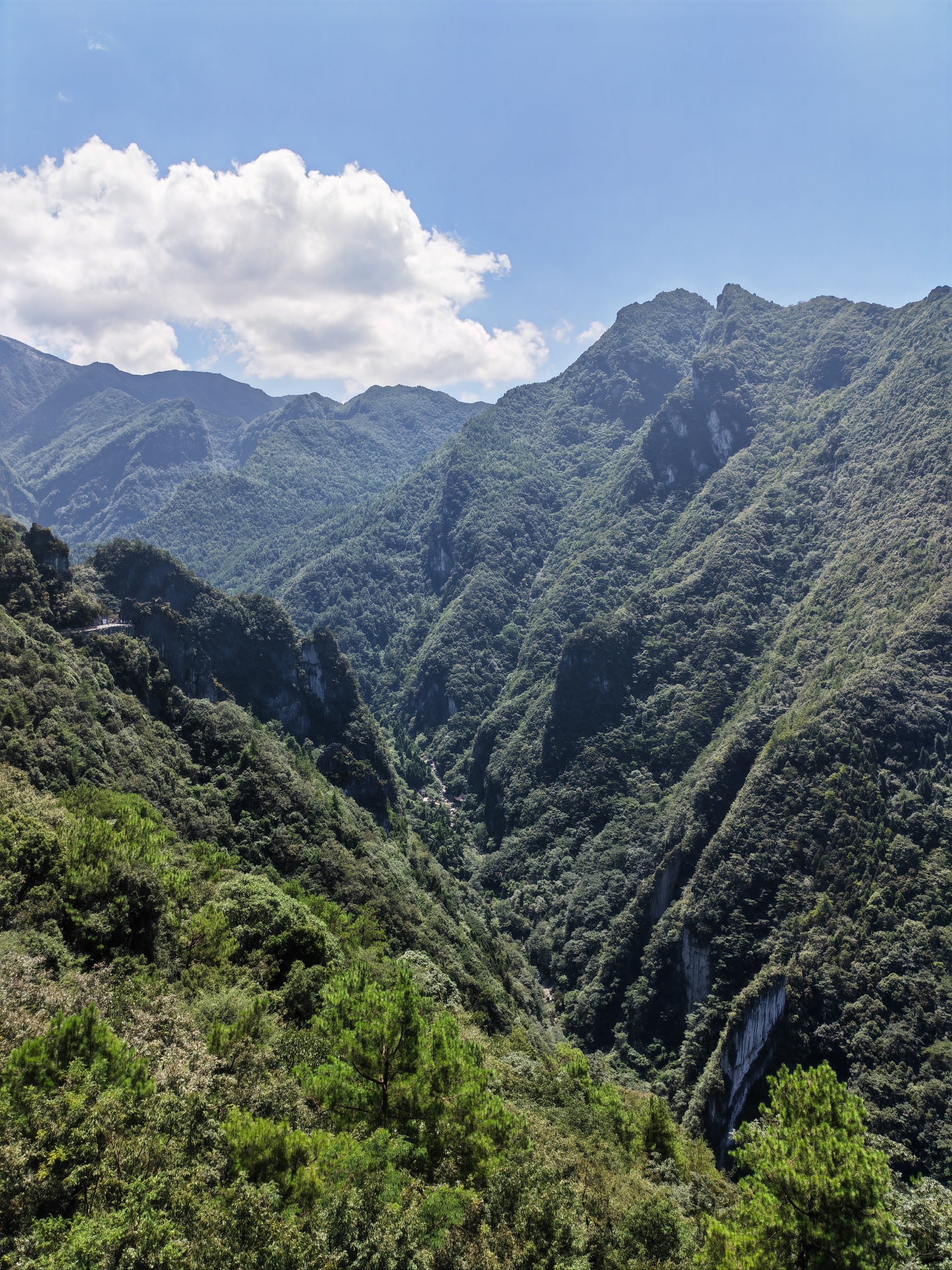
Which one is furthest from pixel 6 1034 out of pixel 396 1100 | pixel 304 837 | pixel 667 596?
pixel 667 596

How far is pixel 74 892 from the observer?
28.5 meters

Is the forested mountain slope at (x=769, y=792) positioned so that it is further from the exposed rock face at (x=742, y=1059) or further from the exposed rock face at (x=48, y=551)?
the exposed rock face at (x=48, y=551)

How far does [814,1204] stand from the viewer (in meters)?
19.8

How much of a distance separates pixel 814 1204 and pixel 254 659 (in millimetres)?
115927

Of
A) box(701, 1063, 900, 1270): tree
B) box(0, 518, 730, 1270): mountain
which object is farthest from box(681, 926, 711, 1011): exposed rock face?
box(701, 1063, 900, 1270): tree

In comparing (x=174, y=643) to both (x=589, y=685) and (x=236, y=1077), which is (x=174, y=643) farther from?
(x=589, y=685)

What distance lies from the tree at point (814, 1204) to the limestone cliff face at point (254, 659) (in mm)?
89849

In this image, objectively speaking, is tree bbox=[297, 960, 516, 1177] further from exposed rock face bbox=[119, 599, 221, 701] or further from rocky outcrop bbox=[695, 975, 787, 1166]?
rocky outcrop bbox=[695, 975, 787, 1166]

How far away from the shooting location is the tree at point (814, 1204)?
63.7ft

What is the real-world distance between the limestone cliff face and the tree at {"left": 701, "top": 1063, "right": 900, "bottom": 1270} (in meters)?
89.8

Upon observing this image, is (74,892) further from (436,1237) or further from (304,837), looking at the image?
(304,837)

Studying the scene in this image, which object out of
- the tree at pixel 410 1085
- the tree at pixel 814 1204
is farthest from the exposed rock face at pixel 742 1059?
the tree at pixel 410 1085

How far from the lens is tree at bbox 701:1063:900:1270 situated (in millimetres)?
19422

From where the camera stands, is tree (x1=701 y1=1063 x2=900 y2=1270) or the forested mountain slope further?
the forested mountain slope
